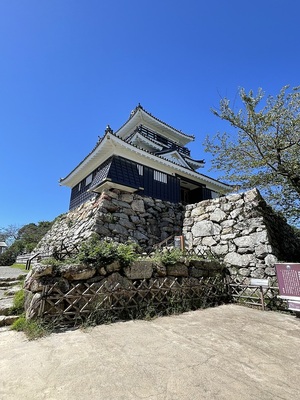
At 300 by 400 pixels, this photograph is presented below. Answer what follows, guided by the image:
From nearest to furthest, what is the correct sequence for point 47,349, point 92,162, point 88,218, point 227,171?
point 47,349
point 227,171
point 88,218
point 92,162

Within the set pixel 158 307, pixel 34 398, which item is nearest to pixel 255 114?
pixel 158 307

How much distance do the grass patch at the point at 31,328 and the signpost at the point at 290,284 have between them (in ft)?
17.9

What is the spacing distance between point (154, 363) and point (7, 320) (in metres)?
3.15

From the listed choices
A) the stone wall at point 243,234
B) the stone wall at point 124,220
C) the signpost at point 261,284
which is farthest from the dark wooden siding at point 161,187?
the signpost at point 261,284

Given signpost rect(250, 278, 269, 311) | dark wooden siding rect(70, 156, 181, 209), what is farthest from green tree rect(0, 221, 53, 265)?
signpost rect(250, 278, 269, 311)

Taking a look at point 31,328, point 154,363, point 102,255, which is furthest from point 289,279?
point 31,328

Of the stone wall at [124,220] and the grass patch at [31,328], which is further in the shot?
the stone wall at [124,220]

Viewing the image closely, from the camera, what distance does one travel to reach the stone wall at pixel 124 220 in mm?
9633

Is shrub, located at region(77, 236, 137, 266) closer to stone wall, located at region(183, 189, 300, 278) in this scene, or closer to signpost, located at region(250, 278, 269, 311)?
signpost, located at region(250, 278, 269, 311)

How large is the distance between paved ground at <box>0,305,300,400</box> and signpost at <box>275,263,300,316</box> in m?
1.19

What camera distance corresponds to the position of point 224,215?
8094 millimetres

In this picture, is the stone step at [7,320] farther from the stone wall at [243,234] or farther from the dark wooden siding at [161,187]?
the dark wooden siding at [161,187]

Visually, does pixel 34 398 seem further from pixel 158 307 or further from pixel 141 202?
pixel 141 202

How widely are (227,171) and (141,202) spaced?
15.1 feet
